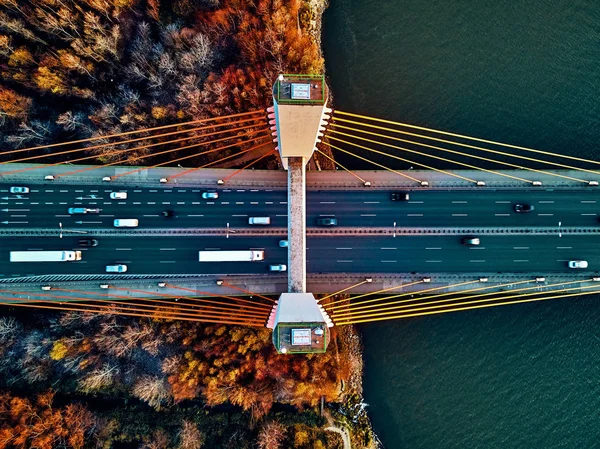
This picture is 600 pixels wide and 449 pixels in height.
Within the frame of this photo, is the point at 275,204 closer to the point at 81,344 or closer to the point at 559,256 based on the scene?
the point at 81,344

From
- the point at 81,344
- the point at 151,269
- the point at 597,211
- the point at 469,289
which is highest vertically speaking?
the point at 597,211

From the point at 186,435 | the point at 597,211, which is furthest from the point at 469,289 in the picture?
the point at 186,435

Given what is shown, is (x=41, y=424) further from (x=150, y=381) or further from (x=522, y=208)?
(x=522, y=208)

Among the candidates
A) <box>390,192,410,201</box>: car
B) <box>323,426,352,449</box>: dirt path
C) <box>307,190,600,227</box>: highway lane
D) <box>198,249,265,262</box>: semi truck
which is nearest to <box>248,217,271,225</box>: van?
<box>198,249,265,262</box>: semi truck

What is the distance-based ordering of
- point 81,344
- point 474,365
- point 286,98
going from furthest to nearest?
point 474,365
point 81,344
point 286,98

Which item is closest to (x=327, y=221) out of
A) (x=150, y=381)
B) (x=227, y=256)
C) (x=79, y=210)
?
(x=227, y=256)

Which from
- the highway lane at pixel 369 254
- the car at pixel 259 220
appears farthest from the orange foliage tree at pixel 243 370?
the car at pixel 259 220
